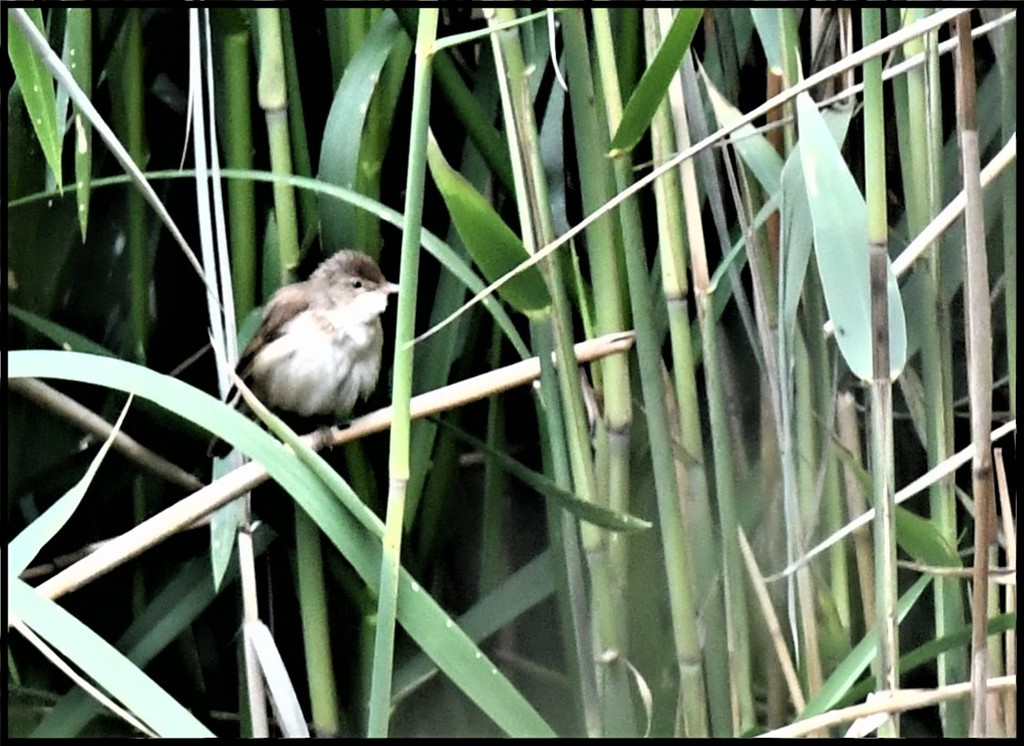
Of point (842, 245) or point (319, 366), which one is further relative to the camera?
point (319, 366)

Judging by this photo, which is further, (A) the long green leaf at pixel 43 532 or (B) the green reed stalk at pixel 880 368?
(A) the long green leaf at pixel 43 532

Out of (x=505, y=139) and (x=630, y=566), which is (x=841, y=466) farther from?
(x=505, y=139)

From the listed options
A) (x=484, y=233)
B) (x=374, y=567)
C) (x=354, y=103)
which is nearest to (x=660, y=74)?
(x=484, y=233)

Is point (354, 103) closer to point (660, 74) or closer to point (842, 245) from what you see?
point (660, 74)

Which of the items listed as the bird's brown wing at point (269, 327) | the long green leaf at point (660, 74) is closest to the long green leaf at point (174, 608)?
the bird's brown wing at point (269, 327)

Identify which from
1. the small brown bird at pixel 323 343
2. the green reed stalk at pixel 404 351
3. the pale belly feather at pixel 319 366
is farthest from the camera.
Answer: the pale belly feather at pixel 319 366

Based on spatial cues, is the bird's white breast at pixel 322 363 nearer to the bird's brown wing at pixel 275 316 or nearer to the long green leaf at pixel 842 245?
the bird's brown wing at pixel 275 316

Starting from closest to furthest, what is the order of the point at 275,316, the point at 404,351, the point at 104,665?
the point at 404,351, the point at 104,665, the point at 275,316

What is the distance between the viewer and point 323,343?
1.09 meters

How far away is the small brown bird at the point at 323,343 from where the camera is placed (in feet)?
3.09

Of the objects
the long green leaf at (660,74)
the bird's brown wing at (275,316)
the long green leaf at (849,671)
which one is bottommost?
the long green leaf at (849,671)

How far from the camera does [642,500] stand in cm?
79

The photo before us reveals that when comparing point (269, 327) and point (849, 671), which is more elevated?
point (269, 327)

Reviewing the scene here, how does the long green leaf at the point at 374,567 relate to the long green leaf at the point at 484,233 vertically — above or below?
below
